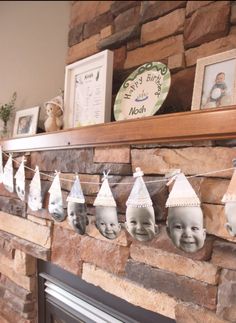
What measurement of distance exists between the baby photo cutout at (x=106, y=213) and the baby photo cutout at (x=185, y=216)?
205mm

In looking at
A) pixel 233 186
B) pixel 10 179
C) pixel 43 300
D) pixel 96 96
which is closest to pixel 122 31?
pixel 96 96

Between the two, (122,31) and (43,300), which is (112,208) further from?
(122,31)

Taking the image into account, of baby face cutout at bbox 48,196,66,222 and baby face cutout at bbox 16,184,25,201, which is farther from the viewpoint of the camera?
baby face cutout at bbox 16,184,25,201

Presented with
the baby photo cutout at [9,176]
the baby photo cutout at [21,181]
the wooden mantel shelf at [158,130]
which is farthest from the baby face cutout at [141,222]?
the baby photo cutout at [9,176]

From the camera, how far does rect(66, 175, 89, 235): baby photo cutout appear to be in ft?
3.21

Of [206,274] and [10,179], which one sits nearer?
[206,274]

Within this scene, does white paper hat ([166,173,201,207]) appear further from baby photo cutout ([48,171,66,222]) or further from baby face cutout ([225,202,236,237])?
baby photo cutout ([48,171,66,222])

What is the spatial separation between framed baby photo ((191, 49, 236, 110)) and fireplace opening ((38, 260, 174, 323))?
2.07ft

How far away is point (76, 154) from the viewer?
1.08m

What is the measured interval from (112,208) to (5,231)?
853mm

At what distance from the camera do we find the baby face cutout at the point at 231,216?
615 millimetres

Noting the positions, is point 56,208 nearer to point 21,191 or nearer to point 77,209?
point 77,209

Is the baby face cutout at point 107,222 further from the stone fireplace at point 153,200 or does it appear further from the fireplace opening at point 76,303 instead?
the fireplace opening at point 76,303

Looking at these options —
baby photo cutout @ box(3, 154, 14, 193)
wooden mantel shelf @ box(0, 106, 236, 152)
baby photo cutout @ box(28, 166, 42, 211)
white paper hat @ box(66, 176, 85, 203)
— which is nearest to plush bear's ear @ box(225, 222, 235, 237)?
wooden mantel shelf @ box(0, 106, 236, 152)
